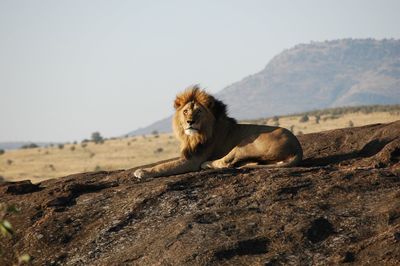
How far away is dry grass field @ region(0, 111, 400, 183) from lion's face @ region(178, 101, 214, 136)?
41063mm

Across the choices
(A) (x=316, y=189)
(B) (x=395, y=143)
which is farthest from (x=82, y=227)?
(B) (x=395, y=143)

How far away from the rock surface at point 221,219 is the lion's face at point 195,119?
1.34 m

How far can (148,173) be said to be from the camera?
480 inches

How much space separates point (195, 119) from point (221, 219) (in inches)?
124

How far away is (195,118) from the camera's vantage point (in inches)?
500

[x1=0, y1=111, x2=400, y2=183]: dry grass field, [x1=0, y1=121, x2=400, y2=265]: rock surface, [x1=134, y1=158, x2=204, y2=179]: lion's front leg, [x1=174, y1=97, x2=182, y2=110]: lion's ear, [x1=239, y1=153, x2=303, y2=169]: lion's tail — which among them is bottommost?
[x1=0, y1=111, x2=400, y2=183]: dry grass field

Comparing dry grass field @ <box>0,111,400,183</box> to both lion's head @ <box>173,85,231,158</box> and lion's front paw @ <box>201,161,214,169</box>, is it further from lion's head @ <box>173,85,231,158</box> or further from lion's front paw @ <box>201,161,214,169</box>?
lion's front paw @ <box>201,161,214,169</box>

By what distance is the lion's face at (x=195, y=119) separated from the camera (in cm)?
1269

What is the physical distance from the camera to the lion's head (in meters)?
12.7

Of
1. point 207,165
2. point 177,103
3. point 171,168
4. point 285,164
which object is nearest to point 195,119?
point 177,103

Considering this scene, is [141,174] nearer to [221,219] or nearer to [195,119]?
[195,119]

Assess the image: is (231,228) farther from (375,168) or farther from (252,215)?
(375,168)

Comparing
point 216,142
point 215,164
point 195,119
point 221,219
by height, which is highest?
point 195,119

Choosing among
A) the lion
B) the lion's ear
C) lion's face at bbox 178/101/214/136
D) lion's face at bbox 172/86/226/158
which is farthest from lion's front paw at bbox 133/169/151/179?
the lion's ear
